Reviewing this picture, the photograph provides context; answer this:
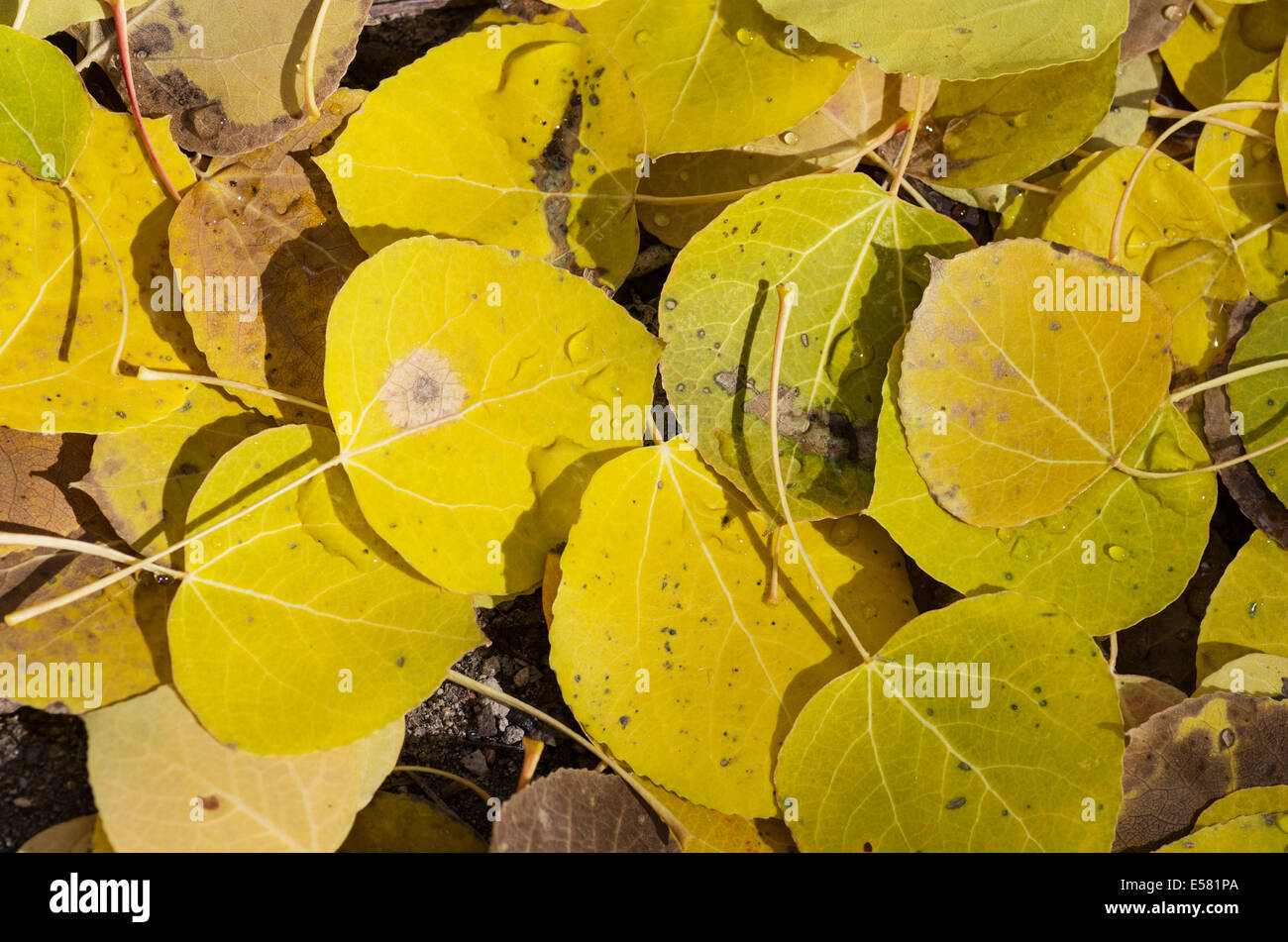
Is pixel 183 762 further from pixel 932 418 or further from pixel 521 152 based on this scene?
pixel 932 418

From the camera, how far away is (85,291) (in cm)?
103

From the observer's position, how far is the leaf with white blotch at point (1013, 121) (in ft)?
3.47

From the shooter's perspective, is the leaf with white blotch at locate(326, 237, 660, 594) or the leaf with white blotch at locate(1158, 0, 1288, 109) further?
the leaf with white blotch at locate(1158, 0, 1288, 109)

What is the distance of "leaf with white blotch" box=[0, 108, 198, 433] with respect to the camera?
100cm

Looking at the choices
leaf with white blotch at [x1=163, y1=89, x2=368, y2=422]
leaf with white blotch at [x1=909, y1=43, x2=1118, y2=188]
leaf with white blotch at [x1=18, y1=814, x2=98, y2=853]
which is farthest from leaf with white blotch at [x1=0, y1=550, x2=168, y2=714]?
leaf with white blotch at [x1=909, y1=43, x2=1118, y2=188]

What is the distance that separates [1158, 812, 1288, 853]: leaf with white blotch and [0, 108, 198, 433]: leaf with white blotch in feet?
4.07

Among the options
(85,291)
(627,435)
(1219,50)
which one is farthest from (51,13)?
(1219,50)

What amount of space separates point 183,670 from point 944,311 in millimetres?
896

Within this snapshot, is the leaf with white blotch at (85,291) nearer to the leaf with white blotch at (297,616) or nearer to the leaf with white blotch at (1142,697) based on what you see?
the leaf with white blotch at (297,616)

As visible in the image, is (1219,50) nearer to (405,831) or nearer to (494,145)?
(494,145)

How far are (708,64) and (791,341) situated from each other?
34 centimetres

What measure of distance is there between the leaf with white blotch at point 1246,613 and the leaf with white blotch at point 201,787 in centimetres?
99

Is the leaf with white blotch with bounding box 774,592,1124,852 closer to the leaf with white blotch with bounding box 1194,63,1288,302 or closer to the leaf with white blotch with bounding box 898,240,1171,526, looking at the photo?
the leaf with white blotch with bounding box 898,240,1171,526

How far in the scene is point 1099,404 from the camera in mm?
1041
